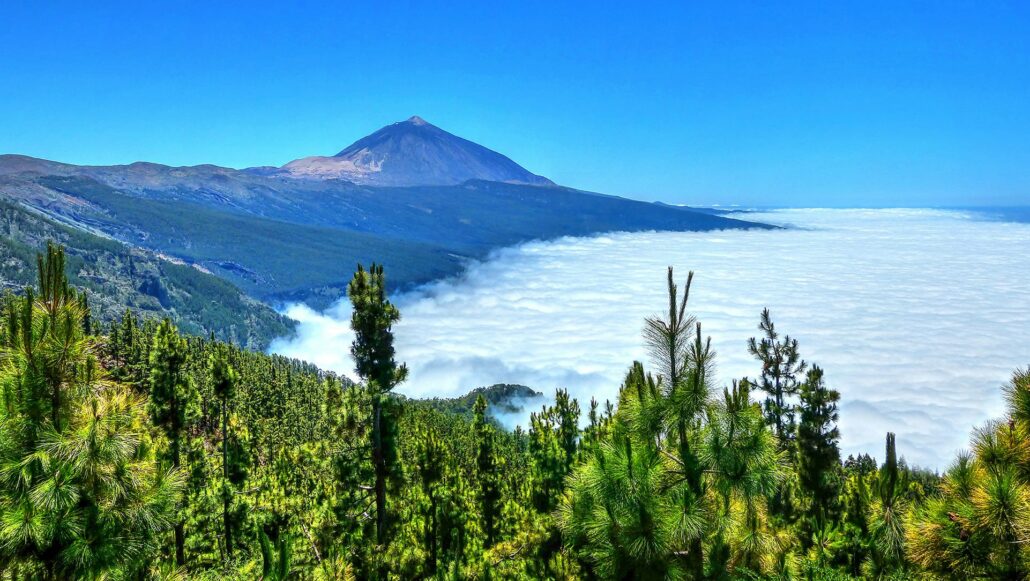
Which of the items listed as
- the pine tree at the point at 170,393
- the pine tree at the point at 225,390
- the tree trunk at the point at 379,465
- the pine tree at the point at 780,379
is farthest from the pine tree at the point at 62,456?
the pine tree at the point at 780,379

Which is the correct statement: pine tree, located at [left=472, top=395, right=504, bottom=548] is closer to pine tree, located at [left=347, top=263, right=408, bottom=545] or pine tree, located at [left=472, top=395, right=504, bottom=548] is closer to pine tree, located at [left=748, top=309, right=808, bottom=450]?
pine tree, located at [left=347, top=263, right=408, bottom=545]

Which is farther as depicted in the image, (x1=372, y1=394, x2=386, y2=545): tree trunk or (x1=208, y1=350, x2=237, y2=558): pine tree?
(x1=208, y1=350, x2=237, y2=558): pine tree

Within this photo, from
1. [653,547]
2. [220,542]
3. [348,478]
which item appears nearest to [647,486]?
[653,547]

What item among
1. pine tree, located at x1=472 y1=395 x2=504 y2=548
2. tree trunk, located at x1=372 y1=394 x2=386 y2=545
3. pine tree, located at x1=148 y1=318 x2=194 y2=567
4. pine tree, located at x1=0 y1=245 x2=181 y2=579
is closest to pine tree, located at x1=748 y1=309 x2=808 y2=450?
pine tree, located at x1=472 y1=395 x2=504 y2=548

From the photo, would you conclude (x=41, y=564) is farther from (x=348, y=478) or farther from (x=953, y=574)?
(x=348, y=478)

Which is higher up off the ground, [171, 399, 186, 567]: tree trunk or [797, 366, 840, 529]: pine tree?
[797, 366, 840, 529]: pine tree

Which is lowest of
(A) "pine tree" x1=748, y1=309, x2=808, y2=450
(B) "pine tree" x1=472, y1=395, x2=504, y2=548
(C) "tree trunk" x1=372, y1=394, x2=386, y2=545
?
(B) "pine tree" x1=472, y1=395, x2=504, y2=548

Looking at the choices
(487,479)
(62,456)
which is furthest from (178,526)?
(62,456)

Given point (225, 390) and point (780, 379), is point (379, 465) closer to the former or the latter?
point (225, 390)
